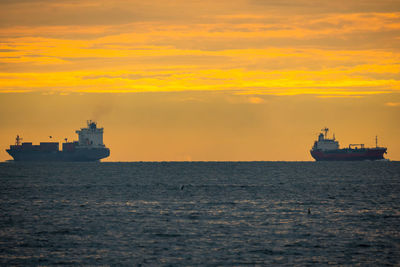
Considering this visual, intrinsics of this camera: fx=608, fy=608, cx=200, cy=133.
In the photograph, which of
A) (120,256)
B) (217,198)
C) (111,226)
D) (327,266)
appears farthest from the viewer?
(217,198)

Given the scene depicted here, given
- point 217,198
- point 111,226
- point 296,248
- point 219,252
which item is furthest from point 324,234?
point 217,198

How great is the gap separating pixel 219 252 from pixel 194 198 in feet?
141

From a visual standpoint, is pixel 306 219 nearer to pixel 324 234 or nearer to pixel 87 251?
pixel 324 234

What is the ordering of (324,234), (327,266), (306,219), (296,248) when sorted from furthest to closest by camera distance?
(306,219), (324,234), (296,248), (327,266)

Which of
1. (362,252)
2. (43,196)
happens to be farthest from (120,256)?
(43,196)

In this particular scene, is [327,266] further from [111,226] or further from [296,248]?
[111,226]

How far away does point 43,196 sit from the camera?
289 ft

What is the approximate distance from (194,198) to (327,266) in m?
47.7

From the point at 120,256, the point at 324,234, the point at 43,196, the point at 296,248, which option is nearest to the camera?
the point at 120,256

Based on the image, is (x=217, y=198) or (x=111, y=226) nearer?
(x=111, y=226)

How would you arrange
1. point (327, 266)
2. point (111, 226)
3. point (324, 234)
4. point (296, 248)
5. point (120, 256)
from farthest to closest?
1. point (111, 226)
2. point (324, 234)
3. point (296, 248)
4. point (120, 256)
5. point (327, 266)

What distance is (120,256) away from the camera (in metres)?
39.2

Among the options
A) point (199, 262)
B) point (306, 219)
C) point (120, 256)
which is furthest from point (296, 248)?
point (306, 219)

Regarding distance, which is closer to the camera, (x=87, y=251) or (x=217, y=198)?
(x=87, y=251)
